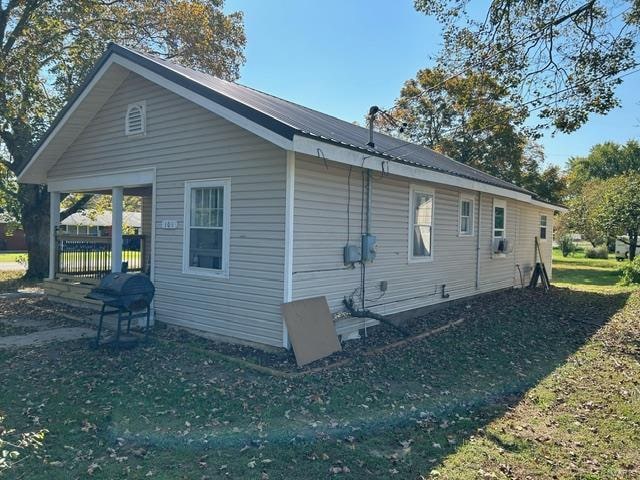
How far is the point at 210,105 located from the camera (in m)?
6.51

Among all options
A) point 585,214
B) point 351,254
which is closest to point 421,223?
point 351,254

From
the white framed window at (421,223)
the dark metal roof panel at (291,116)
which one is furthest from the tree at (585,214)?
the white framed window at (421,223)

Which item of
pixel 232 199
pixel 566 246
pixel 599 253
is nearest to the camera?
pixel 232 199

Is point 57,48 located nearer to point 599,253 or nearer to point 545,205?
point 545,205

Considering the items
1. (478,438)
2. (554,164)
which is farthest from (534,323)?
(554,164)

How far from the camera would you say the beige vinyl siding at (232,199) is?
6484 mm

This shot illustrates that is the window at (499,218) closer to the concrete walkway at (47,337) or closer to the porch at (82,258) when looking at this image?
the porch at (82,258)

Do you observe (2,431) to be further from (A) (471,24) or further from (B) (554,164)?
(B) (554,164)

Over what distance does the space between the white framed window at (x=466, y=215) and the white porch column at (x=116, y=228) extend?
7.70 metres

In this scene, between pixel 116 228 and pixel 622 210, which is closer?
pixel 116 228

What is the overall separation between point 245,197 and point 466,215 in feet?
22.2

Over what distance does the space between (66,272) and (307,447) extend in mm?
8751

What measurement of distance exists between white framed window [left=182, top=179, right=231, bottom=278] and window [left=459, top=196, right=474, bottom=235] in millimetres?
6369

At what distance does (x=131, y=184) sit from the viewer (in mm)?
8672
